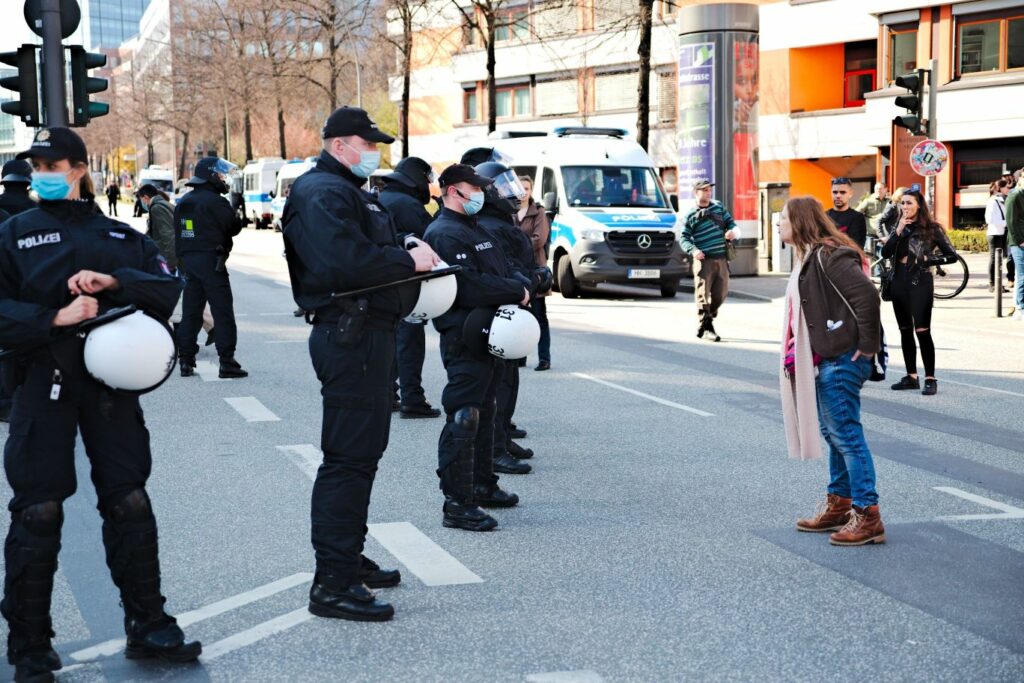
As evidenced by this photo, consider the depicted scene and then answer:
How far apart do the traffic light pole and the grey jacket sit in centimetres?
190

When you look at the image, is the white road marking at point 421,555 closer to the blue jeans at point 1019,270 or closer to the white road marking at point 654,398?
the white road marking at point 654,398

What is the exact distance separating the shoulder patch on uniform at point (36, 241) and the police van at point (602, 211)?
15605mm

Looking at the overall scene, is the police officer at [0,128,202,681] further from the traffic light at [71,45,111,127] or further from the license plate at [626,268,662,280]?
the license plate at [626,268,662,280]

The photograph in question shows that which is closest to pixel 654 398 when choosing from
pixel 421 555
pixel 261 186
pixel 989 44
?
pixel 421 555

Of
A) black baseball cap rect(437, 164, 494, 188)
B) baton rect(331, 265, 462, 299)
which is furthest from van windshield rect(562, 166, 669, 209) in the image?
baton rect(331, 265, 462, 299)

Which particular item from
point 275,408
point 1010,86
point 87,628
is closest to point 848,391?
point 87,628

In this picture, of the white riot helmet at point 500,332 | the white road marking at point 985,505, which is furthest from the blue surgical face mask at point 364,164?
the white road marking at point 985,505

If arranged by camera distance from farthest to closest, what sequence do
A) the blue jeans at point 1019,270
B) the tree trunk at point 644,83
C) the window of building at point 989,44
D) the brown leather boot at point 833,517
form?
the window of building at point 989,44
the tree trunk at point 644,83
the blue jeans at point 1019,270
the brown leather boot at point 833,517

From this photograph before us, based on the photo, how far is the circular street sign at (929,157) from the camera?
17891mm

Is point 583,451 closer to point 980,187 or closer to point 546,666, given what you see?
point 546,666

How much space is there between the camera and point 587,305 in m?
19.7

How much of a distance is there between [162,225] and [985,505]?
30.7ft

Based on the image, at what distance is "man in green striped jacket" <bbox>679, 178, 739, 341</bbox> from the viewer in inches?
586

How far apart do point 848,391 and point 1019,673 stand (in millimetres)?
2045
